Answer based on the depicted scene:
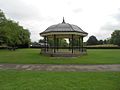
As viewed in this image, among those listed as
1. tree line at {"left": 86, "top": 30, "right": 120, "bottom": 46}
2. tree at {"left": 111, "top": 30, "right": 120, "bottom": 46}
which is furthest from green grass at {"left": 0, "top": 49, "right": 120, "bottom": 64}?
tree line at {"left": 86, "top": 30, "right": 120, "bottom": 46}

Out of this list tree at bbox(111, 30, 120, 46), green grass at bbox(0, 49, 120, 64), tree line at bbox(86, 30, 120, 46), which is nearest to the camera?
green grass at bbox(0, 49, 120, 64)

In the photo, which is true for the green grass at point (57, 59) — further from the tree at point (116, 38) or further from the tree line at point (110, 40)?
the tree line at point (110, 40)

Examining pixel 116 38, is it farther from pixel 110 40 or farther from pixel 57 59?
pixel 57 59

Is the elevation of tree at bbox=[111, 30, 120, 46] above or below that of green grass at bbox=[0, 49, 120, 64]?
above

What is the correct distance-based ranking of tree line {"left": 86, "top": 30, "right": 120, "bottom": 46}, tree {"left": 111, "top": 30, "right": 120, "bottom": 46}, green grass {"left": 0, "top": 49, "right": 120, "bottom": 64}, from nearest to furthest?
green grass {"left": 0, "top": 49, "right": 120, "bottom": 64}
tree {"left": 111, "top": 30, "right": 120, "bottom": 46}
tree line {"left": 86, "top": 30, "right": 120, "bottom": 46}

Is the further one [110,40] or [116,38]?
[110,40]

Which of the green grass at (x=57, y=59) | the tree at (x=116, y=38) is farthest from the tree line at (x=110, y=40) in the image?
the green grass at (x=57, y=59)

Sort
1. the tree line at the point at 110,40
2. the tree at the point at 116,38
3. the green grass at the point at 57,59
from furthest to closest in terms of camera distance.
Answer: the tree line at the point at 110,40 → the tree at the point at 116,38 → the green grass at the point at 57,59

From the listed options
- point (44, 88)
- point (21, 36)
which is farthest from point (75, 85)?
point (21, 36)

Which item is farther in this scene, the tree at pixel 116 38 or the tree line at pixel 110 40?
the tree line at pixel 110 40

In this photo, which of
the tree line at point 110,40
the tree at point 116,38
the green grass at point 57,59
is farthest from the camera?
the tree line at point 110,40

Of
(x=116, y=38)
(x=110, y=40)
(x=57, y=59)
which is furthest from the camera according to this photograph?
(x=110, y=40)

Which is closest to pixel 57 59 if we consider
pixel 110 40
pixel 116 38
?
pixel 116 38

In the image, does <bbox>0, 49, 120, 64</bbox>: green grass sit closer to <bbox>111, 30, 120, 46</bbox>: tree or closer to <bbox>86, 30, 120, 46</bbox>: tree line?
<bbox>111, 30, 120, 46</bbox>: tree
